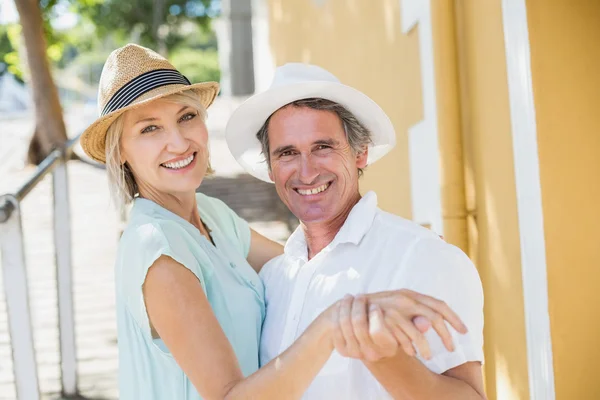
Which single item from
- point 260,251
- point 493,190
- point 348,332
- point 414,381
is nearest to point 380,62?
point 493,190

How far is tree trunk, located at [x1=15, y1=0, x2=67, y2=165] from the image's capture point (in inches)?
443

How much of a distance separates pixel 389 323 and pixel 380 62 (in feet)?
10.7

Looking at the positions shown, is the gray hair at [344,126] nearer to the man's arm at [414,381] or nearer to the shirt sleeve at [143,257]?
the shirt sleeve at [143,257]

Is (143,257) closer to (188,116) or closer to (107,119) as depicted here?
(107,119)

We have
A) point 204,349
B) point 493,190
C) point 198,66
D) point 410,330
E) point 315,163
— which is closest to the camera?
point 410,330

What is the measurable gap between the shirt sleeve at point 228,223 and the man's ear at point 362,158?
570mm

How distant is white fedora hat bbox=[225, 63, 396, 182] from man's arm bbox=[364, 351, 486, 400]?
2.71 ft

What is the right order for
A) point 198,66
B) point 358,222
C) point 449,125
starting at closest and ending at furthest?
point 358,222 → point 449,125 → point 198,66

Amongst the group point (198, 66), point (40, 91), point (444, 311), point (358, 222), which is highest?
point (198, 66)

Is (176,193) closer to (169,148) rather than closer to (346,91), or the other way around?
(169,148)

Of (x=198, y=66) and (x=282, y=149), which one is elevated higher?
(x=198, y=66)

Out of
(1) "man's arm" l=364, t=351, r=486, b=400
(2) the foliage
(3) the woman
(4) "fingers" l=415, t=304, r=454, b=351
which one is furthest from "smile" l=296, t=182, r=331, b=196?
(2) the foliage

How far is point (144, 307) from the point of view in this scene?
1964 mm

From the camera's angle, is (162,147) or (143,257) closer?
(143,257)
